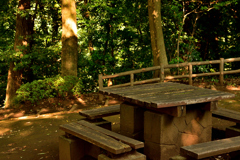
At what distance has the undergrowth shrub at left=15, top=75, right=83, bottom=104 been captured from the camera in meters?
10.1

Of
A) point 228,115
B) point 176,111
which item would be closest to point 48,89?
point 228,115

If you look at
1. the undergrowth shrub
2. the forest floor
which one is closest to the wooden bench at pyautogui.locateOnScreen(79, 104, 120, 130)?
the forest floor

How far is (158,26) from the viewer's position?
11695 mm

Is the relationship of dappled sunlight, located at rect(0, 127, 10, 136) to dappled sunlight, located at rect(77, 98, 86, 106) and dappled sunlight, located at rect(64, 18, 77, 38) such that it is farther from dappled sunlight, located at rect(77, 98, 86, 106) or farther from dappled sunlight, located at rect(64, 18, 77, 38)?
dappled sunlight, located at rect(64, 18, 77, 38)

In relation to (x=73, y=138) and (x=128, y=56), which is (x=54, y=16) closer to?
(x=128, y=56)

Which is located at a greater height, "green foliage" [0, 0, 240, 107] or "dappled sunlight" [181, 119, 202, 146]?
"green foliage" [0, 0, 240, 107]

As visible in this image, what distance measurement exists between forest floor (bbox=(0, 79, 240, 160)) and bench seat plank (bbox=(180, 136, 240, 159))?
2.48 meters

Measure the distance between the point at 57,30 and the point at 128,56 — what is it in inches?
176

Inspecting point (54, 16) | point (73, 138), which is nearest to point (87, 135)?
point (73, 138)

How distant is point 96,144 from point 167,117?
113 centimetres

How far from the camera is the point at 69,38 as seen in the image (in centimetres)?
1102

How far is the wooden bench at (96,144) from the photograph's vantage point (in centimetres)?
353

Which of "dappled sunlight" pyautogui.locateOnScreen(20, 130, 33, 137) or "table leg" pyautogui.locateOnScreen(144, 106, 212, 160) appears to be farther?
A: "dappled sunlight" pyautogui.locateOnScreen(20, 130, 33, 137)

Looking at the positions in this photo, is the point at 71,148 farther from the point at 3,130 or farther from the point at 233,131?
the point at 3,130
